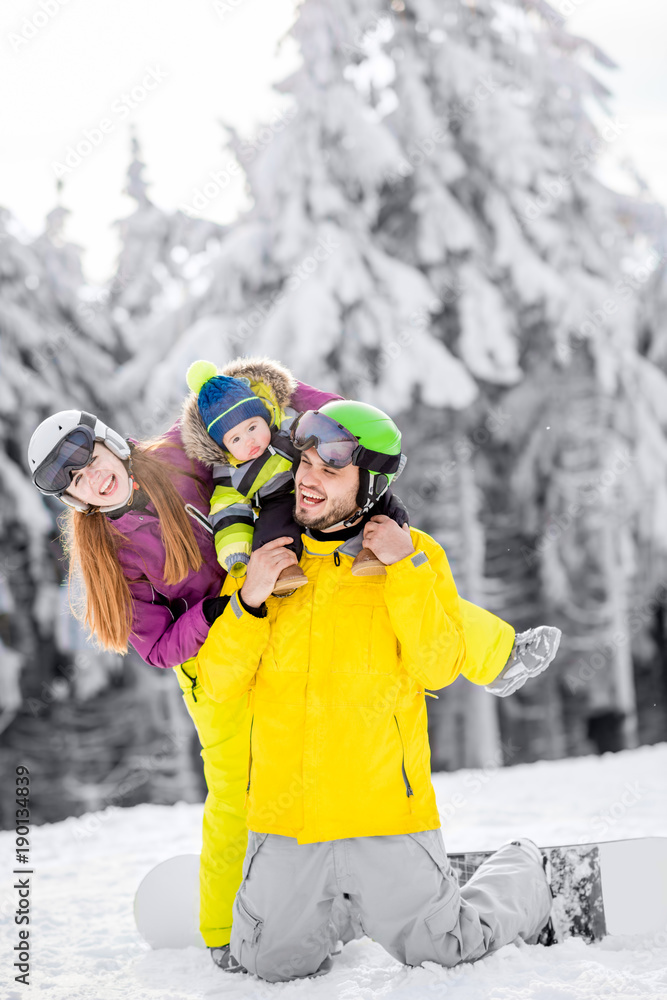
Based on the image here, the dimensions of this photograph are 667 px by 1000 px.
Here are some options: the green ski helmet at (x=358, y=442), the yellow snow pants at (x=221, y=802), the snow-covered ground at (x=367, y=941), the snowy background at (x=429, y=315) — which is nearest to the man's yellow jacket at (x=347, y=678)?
the green ski helmet at (x=358, y=442)

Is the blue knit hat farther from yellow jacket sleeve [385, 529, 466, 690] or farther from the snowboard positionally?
the snowboard

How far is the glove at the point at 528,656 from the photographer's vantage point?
2.54 meters

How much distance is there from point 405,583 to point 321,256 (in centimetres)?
667

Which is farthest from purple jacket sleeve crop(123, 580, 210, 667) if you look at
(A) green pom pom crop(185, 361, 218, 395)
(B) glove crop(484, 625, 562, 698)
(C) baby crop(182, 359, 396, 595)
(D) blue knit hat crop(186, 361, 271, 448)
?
(B) glove crop(484, 625, 562, 698)

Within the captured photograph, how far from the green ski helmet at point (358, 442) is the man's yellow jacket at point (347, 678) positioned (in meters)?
0.22

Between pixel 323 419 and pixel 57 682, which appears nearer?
pixel 323 419

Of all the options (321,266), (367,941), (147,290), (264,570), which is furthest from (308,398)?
(147,290)

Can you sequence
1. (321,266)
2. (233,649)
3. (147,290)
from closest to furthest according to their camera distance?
1. (233,649)
2. (321,266)
3. (147,290)

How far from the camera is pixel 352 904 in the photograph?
2.44 meters

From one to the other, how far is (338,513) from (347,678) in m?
0.49

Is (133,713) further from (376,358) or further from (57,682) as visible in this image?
(376,358)

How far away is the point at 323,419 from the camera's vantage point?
2484mm

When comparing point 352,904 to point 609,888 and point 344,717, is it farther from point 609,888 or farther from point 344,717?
point 609,888

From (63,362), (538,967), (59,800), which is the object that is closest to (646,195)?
(63,362)
